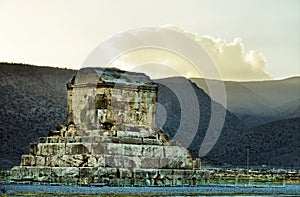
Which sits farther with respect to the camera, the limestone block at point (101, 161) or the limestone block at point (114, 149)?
the limestone block at point (114, 149)

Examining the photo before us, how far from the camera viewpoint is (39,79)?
145125mm

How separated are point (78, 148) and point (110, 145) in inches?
66.9

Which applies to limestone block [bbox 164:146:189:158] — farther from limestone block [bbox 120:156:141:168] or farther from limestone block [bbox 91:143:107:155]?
limestone block [bbox 91:143:107:155]

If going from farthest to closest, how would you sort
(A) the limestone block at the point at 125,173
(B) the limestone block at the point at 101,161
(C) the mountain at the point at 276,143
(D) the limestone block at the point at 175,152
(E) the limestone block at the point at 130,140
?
(C) the mountain at the point at 276,143, (D) the limestone block at the point at 175,152, (E) the limestone block at the point at 130,140, (A) the limestone block at the point at 125,173, (B) the limestone block at the point at 101,161

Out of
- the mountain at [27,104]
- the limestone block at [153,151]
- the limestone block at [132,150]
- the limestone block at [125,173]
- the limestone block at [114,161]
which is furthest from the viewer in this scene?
the mountain at [27,104]

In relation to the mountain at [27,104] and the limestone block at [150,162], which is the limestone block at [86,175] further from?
the mountain at [27,104]

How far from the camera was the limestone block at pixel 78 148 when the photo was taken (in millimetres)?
52594

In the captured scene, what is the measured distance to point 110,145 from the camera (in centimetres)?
5253

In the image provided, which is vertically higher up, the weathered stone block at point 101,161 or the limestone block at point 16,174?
the weathered stone block at point 101,161

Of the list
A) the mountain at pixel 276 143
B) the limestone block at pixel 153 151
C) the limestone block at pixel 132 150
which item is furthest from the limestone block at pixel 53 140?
the mountain at pixel 276 143

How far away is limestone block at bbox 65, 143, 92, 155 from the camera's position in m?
52.6

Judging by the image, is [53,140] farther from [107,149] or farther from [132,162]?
[132,162]

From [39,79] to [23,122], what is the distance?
1924 centimetres

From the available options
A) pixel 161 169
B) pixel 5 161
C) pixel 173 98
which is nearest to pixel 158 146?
pixel 161 169
